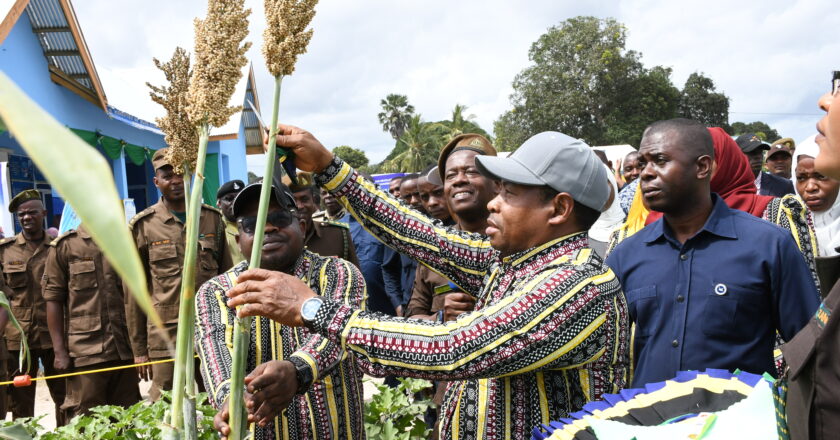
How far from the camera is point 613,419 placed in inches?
60.2

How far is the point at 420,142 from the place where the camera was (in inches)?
1815

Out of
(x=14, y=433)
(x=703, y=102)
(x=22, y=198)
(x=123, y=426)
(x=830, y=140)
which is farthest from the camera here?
(x=703, y=102)

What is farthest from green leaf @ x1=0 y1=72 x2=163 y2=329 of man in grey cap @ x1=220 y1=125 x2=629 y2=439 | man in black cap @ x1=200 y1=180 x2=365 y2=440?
man in black cap @ x1=200 y1=180 x2=365 y2=440

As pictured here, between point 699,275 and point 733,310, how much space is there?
0.58 ft

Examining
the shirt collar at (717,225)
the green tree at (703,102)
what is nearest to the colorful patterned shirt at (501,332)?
the shirt collar at (717,225)

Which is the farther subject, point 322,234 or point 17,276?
point 17,276

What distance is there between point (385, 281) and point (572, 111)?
31.5 metres

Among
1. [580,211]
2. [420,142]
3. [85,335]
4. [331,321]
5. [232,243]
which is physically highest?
[420,142]

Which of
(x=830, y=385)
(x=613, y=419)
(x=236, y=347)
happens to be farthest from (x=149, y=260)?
(x=830, y=385)

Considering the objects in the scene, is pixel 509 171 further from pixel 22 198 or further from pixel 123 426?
pixel 22 198

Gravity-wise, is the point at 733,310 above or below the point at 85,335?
above

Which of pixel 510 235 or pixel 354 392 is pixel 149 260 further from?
pixel 510 235

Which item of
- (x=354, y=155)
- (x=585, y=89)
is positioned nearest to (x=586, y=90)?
(x=585, y=89)

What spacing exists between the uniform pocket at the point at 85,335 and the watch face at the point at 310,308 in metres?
4.23
